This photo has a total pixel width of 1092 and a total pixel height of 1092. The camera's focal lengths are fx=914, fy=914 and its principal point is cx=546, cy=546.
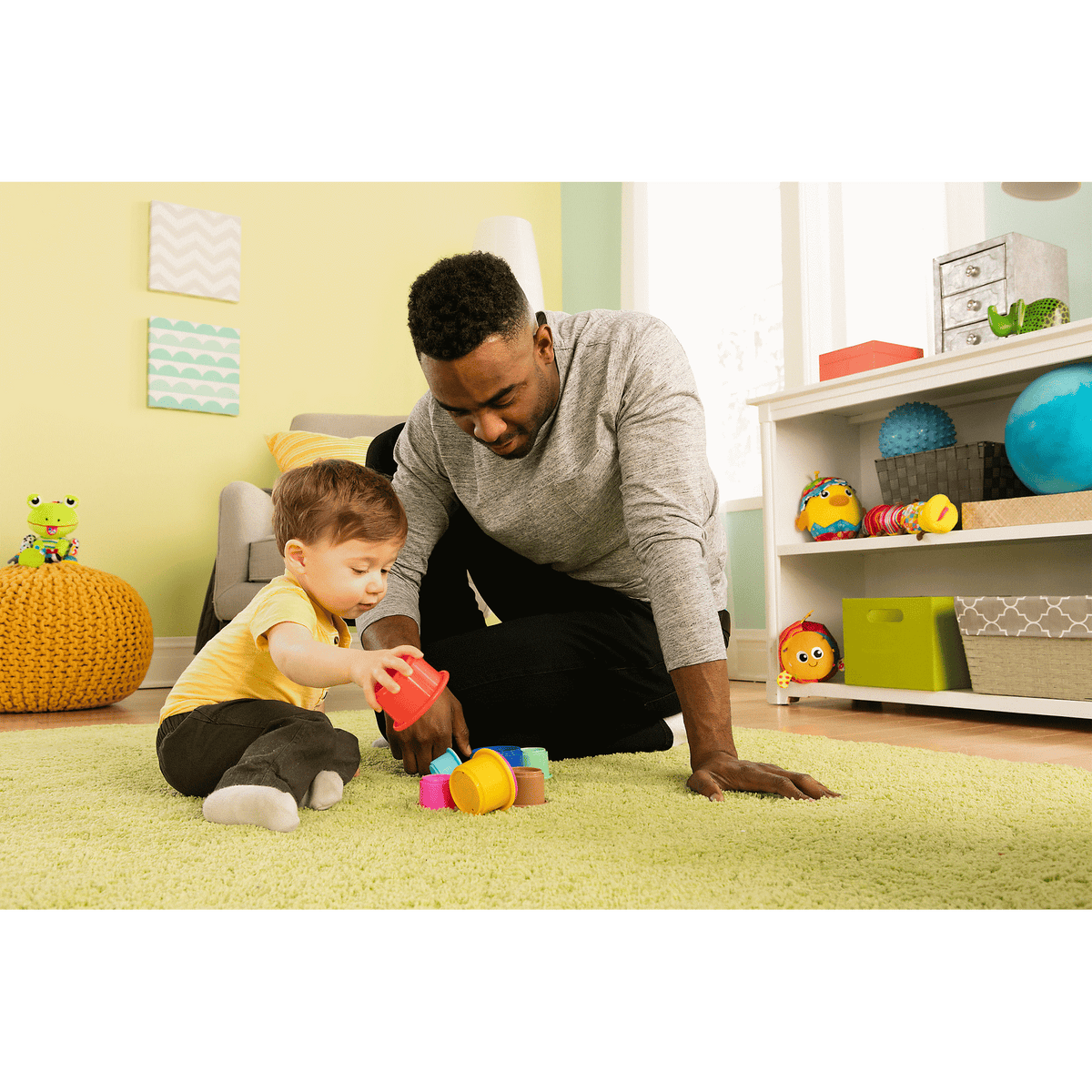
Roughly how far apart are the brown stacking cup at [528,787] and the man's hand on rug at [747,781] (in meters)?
0.18

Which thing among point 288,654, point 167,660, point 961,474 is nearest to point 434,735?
point 288,654

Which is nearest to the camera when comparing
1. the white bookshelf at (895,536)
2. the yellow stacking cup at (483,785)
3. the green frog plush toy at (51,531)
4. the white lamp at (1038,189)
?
the yellow stacking cup at (483,785)

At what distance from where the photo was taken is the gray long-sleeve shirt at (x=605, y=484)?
108 cm

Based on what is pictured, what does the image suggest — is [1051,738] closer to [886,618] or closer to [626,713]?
[886,618]

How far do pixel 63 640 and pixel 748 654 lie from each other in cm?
200

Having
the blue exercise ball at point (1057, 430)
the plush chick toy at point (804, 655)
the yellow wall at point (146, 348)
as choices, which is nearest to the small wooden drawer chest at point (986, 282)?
the blue exercise ball at point (1057, 430)

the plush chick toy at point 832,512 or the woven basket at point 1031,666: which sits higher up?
the plush chick toy at point 832,512

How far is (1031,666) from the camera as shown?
1.79 m

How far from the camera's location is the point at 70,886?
69 cm

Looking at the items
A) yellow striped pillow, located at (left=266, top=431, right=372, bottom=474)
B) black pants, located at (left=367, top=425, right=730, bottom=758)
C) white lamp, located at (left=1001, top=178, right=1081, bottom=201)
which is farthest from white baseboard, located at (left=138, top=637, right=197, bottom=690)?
white lamp, located at (left=1001, top=178, right=1081, bottom=201)

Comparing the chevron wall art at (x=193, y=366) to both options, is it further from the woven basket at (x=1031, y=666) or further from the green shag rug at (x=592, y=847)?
the woven basket at (x=1031, y=666)

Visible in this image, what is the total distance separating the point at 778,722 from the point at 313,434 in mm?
1776

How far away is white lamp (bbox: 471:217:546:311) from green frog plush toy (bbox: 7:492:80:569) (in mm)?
1673

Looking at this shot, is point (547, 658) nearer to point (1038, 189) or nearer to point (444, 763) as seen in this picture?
point (444, 763)
